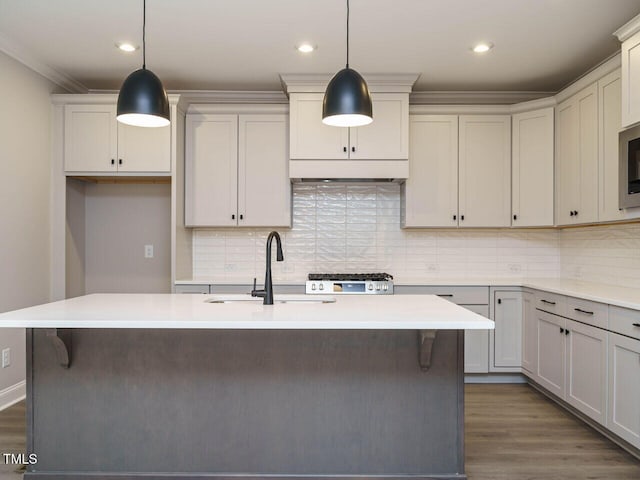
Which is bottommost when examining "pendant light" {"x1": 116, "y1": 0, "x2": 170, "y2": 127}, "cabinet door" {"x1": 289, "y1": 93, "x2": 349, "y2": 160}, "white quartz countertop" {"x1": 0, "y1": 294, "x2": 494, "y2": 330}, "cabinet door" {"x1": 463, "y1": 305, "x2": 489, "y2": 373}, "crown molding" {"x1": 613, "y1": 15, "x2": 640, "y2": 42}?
"cabinet door" {"x1": 463, "y1": 305, "x2": 489, "y2": 373}

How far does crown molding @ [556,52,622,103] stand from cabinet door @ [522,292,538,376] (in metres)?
1.64

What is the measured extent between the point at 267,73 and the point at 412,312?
8.85 ft

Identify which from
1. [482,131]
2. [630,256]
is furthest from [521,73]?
[630,256]

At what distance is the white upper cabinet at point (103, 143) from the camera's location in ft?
13.1

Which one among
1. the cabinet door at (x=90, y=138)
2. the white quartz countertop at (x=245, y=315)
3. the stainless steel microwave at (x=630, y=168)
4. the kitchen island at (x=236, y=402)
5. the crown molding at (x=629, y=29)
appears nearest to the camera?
the white quartz countertop at (x=245, y=315)

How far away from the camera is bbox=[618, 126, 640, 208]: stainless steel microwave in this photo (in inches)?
114

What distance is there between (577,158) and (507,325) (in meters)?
1.46

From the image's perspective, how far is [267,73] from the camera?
401 cm

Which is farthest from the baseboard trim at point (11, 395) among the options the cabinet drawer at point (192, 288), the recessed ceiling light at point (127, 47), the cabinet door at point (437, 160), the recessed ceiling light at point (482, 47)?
the recessed ceiling light at point (482, 47)

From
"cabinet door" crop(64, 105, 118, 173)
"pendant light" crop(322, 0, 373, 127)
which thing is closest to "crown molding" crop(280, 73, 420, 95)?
"cabinet door" crop(64, 105, 118, 173)

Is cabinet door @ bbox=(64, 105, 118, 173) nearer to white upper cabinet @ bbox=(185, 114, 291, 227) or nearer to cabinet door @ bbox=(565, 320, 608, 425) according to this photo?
white upper cabinet @ bbox=(185, 114, 291, 227)

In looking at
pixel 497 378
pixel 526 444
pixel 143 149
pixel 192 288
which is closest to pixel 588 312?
pixel 526 444

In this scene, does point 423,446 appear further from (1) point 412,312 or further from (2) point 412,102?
(2) point 412,102

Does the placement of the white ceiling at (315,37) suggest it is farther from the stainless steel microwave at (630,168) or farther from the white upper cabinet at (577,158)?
the stainless steel microwave at (630,168)
